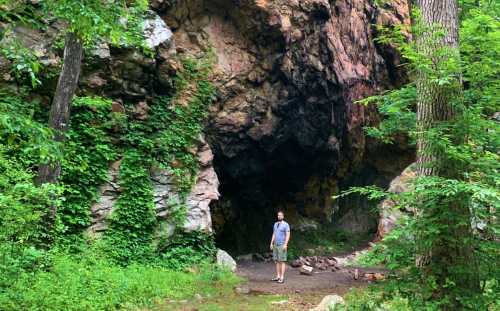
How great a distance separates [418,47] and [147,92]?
26.5 ft

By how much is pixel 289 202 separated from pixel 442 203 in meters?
15.0

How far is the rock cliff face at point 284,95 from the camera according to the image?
14.0m

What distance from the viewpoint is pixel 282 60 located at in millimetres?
14570

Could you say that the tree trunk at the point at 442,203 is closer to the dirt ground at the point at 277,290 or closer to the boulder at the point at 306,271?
the dirt ground at the point at 277,290

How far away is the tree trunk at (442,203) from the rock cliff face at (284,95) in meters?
8.82

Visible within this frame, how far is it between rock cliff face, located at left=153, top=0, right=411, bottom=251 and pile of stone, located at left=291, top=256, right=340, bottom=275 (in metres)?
2.51

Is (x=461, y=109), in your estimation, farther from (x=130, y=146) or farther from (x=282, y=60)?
(x=282, y=60)

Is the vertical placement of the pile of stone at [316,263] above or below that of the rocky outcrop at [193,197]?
below

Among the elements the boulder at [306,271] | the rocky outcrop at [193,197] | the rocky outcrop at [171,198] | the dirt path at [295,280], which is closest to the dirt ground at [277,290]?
the dirt path at [295,280]

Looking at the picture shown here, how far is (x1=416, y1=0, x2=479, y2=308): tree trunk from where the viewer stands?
4.65 meters

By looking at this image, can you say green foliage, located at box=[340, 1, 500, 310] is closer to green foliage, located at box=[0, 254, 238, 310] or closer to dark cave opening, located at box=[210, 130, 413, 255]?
green foliage, located at box=[0, 254, 238, 310]

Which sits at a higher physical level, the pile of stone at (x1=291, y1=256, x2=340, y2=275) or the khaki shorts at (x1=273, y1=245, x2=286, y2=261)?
the khaki shorts at (x1=273, y1=245, x2=286, y2=261)

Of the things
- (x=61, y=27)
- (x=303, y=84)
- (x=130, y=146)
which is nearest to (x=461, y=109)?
(x=130, y=146)

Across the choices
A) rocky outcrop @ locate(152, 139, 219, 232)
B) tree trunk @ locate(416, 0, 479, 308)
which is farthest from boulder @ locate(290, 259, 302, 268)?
tree trunk @ locate(416, 0, 479, 308)
